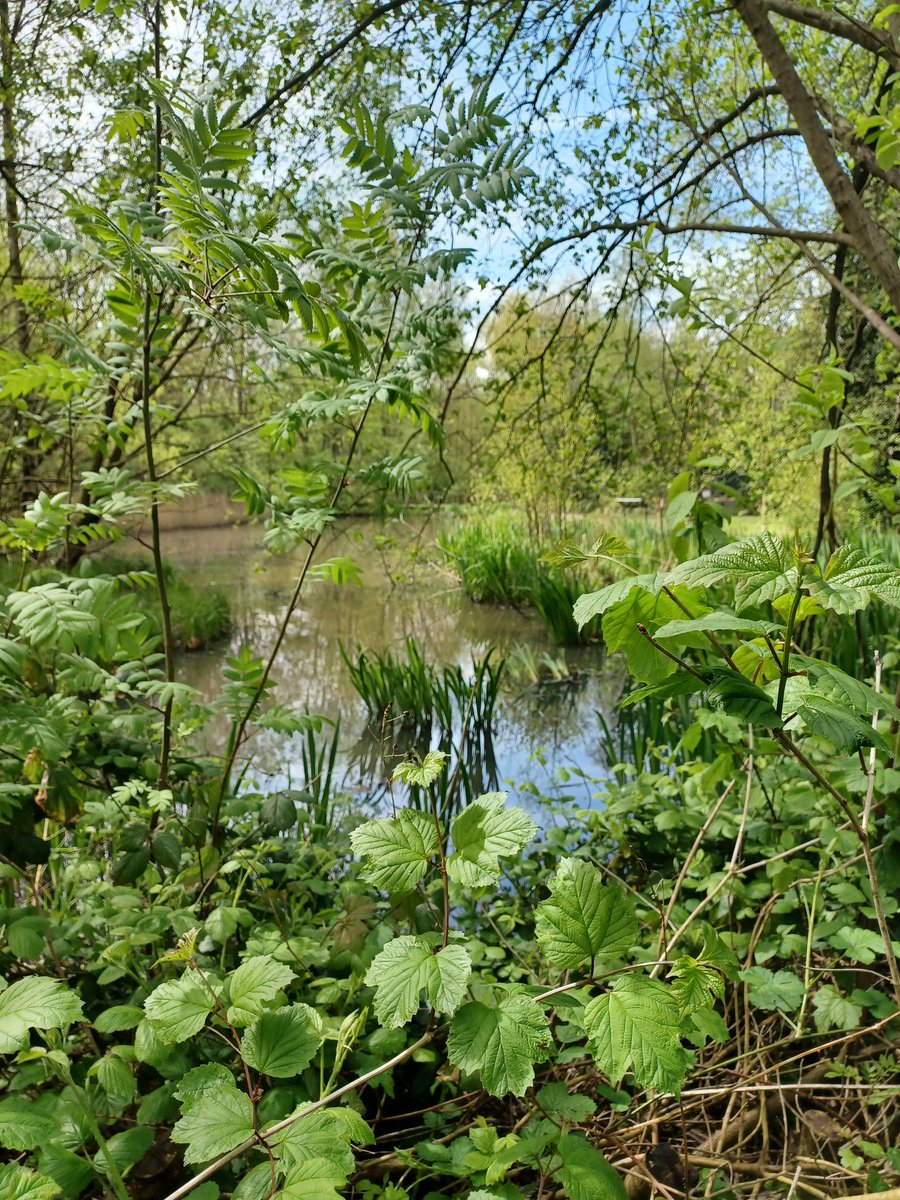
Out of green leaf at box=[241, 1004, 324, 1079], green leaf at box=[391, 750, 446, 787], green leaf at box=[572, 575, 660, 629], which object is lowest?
green leaf at box=[241, 1004, 324, 1079]

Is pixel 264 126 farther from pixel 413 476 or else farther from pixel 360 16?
pixel 413 476

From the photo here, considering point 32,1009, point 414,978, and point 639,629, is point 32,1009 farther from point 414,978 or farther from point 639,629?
point 639,629

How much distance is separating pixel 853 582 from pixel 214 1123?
0.82 meters

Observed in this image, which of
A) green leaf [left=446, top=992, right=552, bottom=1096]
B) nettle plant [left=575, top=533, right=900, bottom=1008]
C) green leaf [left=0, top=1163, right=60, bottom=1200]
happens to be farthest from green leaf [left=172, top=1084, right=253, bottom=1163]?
nettle plant [left=575, top=533, right=900, bottom=1008]

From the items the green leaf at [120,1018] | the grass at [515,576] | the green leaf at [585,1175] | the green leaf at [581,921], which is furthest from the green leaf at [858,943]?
the grass at [515,576]

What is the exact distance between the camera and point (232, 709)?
6.06 feet

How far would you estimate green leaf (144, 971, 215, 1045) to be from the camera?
84cm

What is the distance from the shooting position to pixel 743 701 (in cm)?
68

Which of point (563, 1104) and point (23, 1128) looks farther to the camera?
point (563, 1104)

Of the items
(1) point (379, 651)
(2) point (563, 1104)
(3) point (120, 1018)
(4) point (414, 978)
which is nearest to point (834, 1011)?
(2) point (563, 1104)

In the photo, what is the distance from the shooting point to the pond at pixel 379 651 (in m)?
4.16

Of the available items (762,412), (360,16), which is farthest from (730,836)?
(762,412)

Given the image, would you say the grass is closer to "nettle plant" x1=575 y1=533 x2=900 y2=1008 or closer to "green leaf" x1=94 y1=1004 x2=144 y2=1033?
"green leaf" x1=94 y1=1004 x2=144 y2=1033

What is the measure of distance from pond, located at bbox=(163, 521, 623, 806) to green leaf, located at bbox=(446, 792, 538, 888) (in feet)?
1.73
